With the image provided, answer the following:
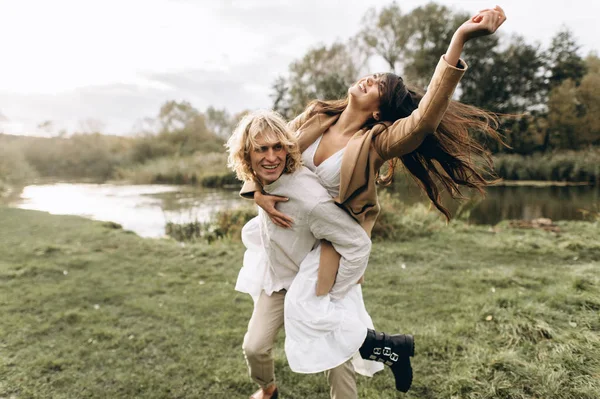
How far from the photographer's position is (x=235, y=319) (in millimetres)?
3918

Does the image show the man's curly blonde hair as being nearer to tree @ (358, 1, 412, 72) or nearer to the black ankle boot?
the black ankle boot

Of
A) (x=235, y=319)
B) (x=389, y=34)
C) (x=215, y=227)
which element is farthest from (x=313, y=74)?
(x=235, y=319)

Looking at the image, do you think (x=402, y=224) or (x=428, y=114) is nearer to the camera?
(x=428, y=114)

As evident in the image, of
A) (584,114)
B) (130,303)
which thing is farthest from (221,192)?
(584,114)

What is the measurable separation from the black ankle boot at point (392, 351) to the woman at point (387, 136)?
2cm

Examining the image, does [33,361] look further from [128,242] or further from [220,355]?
[128,242]

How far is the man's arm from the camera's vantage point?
193cm

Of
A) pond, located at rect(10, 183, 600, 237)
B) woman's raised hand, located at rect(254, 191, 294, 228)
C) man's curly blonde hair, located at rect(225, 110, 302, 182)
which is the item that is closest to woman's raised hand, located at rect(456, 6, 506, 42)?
man's curly blonde hair, located at rect(225, 110, 302, 182)

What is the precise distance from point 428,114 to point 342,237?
70 cm

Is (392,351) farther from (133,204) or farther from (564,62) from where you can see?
(564,62)

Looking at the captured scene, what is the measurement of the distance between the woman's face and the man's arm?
58 cm

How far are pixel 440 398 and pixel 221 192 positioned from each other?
14.0m

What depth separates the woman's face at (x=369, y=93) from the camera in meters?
2.09

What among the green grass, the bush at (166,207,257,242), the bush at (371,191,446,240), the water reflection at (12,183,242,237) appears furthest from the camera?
the water reflection at (12,183,242,237)
